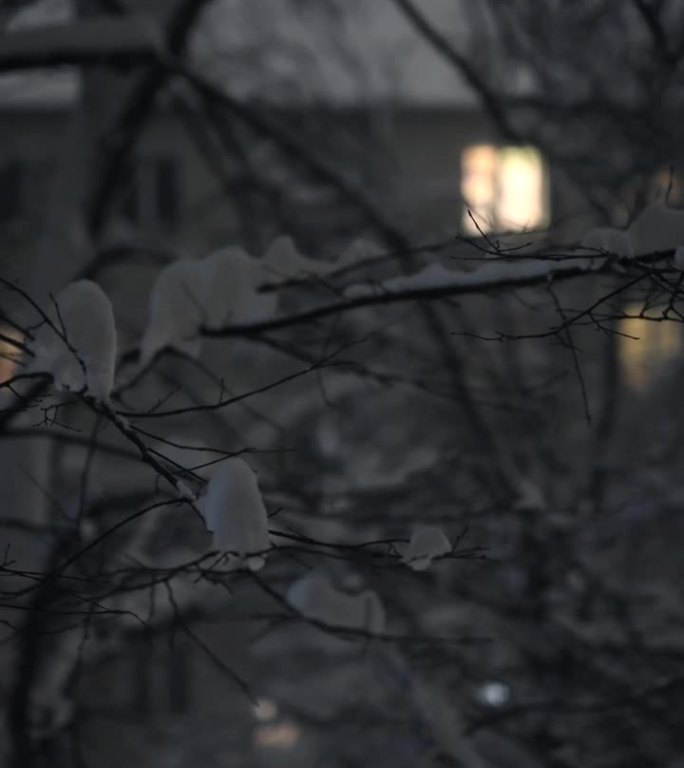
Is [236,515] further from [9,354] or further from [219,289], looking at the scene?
[219,289]

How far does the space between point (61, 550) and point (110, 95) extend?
7.83 feet

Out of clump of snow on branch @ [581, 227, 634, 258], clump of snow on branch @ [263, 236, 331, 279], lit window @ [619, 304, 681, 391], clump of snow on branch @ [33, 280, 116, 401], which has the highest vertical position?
lit window @ [619, 304, 681, 391]

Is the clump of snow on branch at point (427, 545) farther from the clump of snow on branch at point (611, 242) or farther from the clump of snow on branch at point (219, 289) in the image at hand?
the clump of snow on branch at point (219, 289)

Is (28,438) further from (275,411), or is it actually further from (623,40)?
(275,411)

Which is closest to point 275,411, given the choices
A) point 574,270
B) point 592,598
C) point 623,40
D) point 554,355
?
point 554,355

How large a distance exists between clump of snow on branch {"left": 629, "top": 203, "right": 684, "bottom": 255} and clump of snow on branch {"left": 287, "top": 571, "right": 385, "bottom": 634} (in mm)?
1578

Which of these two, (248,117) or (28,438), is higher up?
(248,117)

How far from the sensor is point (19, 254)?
47.1 feet

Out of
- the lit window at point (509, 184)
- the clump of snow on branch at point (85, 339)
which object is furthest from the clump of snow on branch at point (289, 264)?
the lit window at point (509, 184)

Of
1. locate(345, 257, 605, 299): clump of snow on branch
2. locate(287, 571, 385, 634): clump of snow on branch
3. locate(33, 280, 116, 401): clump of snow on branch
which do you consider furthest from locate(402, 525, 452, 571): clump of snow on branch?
locate(287, 571, 385, 634): clump of snow on branch

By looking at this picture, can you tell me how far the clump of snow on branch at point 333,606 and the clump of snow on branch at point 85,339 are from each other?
120cm

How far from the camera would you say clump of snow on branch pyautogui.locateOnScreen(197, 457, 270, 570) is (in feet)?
9.66

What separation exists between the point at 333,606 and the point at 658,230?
1.69m

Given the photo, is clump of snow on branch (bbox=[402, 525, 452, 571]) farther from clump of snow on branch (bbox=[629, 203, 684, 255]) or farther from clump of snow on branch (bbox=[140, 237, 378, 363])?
clump of snow on branch (bbox=[140, 237, 378, 363])
